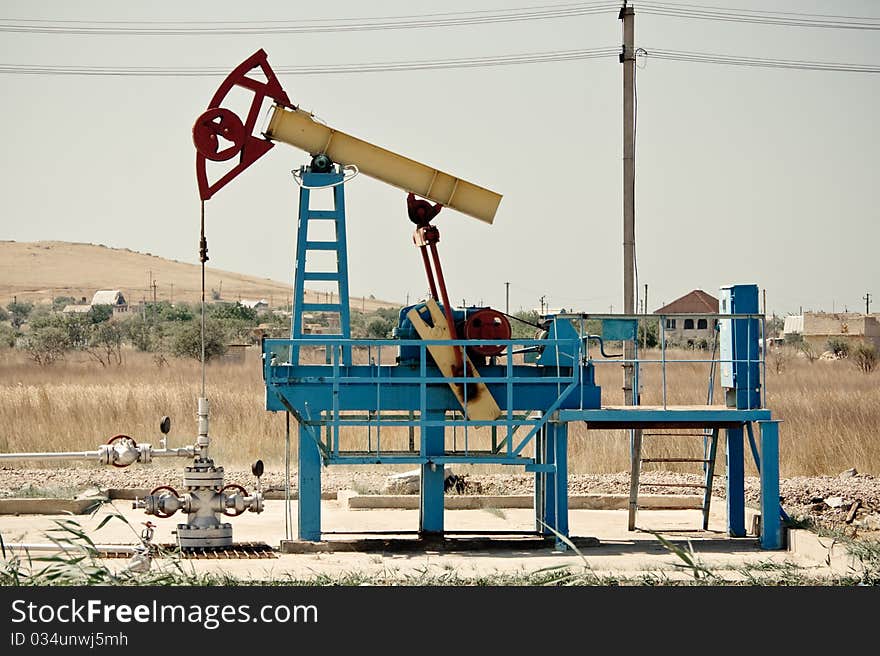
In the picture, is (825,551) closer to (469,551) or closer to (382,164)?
(469,551)

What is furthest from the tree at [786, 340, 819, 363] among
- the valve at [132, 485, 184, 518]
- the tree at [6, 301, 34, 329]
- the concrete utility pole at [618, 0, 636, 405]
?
the tree at [6, 301, 34, 329]

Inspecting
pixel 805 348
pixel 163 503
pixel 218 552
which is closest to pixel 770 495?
pixel 218 552

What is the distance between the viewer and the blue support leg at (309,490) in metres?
13.8

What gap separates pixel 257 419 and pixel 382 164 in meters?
9.50

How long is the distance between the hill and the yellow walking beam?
95.0m

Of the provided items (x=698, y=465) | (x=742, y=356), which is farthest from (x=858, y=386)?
(x=742, y=356)

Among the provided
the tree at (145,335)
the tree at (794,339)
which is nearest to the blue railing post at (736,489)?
the tree at (145,335)

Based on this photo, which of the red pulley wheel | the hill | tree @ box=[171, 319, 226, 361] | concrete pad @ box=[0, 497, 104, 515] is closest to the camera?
the red pulley wheel

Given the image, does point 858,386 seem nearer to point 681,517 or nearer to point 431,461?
point 681,517

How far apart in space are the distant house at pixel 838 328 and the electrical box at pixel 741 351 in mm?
45623

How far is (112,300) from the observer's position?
10588cm

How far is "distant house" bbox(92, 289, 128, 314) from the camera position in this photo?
9744cm

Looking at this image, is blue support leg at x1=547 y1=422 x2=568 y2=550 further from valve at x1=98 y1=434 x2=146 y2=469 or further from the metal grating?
valve at x1=98 y1=434 x2=146 y2=469

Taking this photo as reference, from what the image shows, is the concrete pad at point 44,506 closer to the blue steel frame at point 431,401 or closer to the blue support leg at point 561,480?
the blue steel frame at point 431,401
